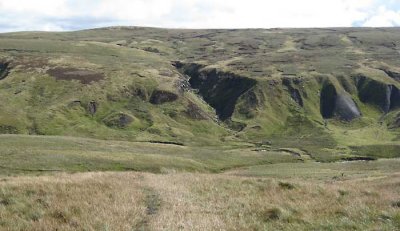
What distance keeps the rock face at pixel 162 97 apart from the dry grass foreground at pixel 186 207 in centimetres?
16579

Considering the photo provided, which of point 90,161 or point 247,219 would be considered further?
point 90,161

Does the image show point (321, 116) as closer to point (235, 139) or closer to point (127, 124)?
point (235, 139)

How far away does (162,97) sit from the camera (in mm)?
193500

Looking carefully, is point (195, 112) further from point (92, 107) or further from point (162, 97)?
point (92, 107)

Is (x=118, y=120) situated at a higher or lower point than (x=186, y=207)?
lower

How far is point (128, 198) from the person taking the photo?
2102 centimetres

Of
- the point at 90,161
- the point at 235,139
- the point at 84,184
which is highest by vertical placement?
the point at 84,184

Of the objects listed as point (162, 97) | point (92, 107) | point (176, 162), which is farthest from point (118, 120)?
point (176, 162)

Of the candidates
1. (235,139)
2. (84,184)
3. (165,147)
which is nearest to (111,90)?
(235,139)

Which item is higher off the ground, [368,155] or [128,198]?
[128,198]

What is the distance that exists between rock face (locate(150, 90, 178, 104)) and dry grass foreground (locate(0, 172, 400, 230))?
165788mm

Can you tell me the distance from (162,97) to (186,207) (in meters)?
175

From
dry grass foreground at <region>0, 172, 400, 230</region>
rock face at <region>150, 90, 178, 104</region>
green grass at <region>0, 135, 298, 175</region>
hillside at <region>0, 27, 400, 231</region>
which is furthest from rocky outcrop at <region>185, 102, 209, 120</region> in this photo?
dry grass foreground at <region>0, 172, 400, 230</region>

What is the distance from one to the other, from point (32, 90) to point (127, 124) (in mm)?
42441
